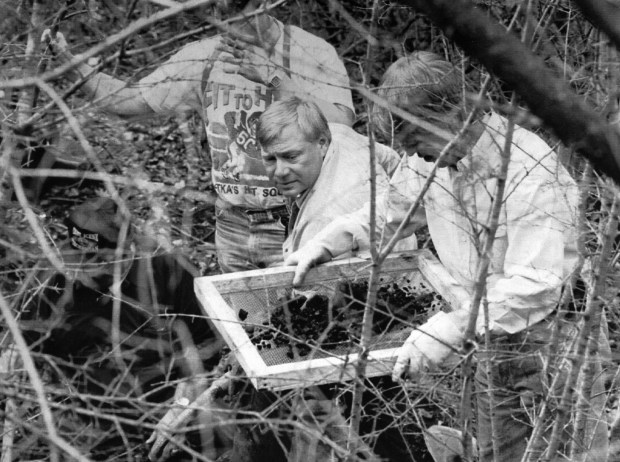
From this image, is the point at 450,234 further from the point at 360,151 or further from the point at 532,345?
the point at 360,151

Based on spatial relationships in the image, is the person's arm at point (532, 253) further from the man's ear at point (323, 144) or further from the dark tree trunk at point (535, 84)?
the dark tree trunk at point (535, 84)

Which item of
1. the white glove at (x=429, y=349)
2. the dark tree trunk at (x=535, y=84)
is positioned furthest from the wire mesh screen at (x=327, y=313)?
the dark tree trunk at (x=535, y=84)

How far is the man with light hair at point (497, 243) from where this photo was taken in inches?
118

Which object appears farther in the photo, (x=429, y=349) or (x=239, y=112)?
(x=239, y=112)

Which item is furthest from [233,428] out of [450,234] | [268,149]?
[450,234]

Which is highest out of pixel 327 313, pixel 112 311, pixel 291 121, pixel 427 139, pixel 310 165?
pixel 427 139

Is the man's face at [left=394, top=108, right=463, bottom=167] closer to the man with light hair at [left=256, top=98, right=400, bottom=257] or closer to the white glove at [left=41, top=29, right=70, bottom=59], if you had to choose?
the man with light hair at [left=256, top=98, right=400, bottom=257]

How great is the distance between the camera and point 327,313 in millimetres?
3707

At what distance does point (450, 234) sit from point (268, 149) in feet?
3.60

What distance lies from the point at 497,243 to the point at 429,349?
1.52 ft

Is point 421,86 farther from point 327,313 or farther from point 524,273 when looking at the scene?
point 327,313

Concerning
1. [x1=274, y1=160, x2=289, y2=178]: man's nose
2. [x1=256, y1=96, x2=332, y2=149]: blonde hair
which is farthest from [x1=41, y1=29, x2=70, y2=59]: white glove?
[x1=274, y1=160, x2=289, y2=178]: man's nose

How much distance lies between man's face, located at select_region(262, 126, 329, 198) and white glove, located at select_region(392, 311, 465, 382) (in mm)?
1280

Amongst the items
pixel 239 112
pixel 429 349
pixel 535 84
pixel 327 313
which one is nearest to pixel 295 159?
pixel 239 112
